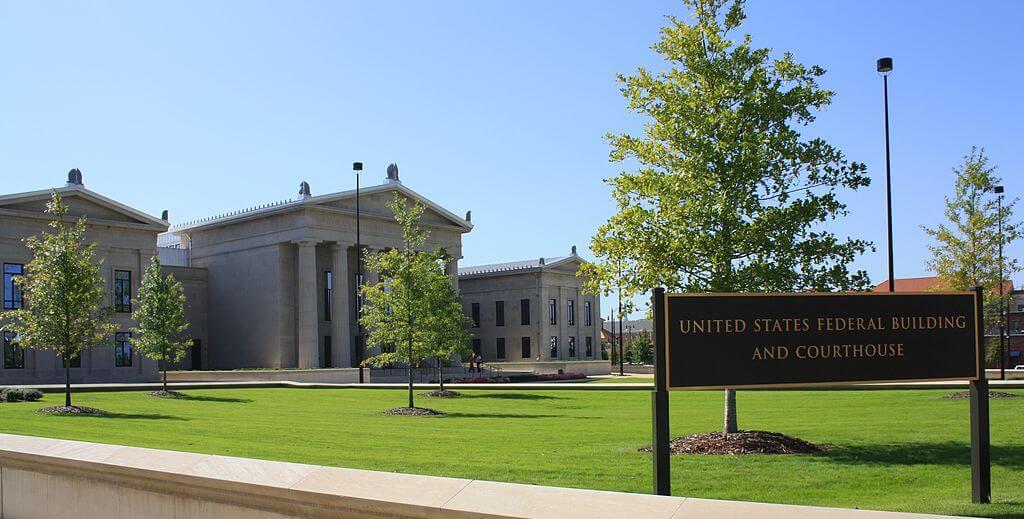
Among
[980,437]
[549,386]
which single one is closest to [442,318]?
[549,386]

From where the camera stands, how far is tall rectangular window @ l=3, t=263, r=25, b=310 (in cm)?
5259

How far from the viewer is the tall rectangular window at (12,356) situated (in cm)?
5206

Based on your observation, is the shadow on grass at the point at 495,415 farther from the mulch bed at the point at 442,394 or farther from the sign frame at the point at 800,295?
the sign frame at the point at 800,295

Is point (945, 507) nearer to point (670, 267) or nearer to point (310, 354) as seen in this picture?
point (670, 267)

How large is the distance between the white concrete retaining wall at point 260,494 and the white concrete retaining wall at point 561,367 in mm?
64939

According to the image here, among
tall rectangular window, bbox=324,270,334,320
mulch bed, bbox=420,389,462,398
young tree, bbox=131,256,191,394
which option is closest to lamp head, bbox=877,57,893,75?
mulch bed, bbox=420,389,462,398

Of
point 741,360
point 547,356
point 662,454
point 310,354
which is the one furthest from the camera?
point 547,356

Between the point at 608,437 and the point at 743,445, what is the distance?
391 centimetres

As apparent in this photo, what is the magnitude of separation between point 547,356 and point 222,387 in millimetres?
50158

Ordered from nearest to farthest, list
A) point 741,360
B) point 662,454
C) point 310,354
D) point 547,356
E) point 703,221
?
1. point 662,454
2. point 741,360
3. point 703,221
4. point 310,354
5. point 547,356

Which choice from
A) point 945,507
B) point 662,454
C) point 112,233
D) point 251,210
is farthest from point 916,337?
point 251,210

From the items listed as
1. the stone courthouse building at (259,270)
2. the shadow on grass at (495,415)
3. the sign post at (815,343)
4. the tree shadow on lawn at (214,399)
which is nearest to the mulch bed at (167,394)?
the tree shadow on lawn at (214,399)

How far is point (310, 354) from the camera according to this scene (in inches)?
2527

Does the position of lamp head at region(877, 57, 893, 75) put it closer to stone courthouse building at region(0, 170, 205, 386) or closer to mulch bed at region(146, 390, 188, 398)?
mulch bed at region(146, 390, 188, 398)
